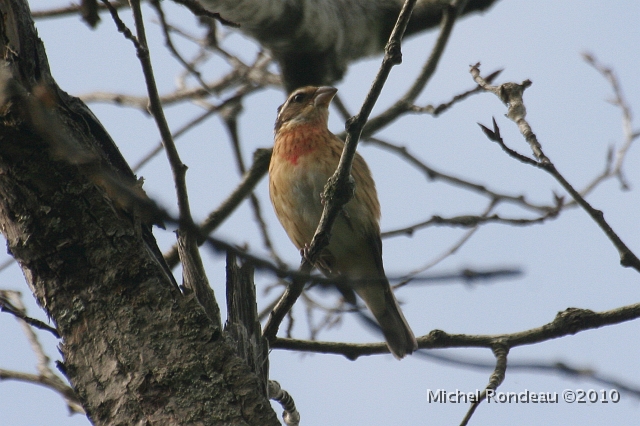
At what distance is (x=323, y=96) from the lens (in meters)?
6.12

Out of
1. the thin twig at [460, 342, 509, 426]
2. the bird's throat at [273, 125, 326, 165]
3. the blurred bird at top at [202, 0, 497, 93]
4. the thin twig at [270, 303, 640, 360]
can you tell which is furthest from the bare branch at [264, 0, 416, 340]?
the bird's throat at [273, 125, 326, 165]

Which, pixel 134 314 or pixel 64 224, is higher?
pixel 64 224

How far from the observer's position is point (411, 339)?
536 centimetres

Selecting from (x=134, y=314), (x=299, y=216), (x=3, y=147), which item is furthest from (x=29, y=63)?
(x=299, y=216)

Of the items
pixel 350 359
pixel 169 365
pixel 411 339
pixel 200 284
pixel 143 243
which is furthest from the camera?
pixel 411 339

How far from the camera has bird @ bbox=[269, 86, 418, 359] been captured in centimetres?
562

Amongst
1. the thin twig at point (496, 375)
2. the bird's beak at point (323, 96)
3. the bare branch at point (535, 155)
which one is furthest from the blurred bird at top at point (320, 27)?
the thin twig at point (496, 375)

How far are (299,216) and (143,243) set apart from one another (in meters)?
2.90

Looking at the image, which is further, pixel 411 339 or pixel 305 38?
pixel 411 339

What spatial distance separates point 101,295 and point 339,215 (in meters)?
2.91

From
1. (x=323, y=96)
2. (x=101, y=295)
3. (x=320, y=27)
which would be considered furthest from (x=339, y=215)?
(x=101, y=295)

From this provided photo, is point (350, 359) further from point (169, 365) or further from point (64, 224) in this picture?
point (64, 224)

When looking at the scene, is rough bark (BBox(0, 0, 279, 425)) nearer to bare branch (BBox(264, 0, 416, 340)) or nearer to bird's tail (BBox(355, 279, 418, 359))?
bare branch (BBox(264, 0, 416, 340))

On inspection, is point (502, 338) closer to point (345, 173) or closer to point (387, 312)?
point (345, 173)
